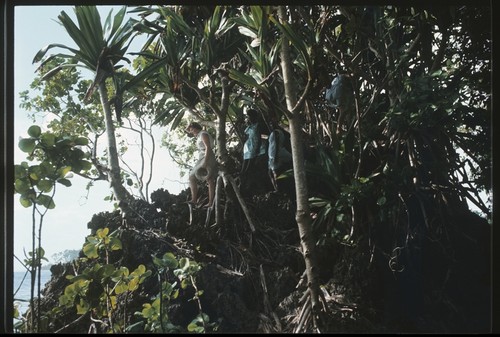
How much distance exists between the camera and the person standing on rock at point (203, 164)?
3514 millimetres

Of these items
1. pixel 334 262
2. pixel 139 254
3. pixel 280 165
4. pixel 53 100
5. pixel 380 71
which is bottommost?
pixel 334 262

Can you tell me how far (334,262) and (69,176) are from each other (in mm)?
1990

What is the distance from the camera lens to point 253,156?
3.71 metres

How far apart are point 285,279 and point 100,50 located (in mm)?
1731

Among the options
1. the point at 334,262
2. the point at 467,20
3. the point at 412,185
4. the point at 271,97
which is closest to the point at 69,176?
the point at 271,97

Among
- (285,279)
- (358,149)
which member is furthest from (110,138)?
(358,149)

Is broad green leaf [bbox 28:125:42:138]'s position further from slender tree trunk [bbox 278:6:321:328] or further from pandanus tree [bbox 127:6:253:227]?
pandanus tree [bbox 127:6:253:227]

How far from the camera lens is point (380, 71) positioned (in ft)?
12.3

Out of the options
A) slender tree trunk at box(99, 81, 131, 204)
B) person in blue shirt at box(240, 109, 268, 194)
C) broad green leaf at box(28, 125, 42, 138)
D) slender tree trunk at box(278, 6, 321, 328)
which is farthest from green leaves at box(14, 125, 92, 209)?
person in blue shirt at box(240, 109, 268, 194)

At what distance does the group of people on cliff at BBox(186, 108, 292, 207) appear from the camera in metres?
3.57

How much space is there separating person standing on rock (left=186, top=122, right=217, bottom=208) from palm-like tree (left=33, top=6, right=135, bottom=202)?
48 centimetres

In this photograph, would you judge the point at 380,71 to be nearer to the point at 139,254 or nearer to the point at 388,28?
the point at 388,28

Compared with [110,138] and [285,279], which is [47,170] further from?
[285,279]

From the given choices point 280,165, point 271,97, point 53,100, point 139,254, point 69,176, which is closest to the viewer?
point 69,176
